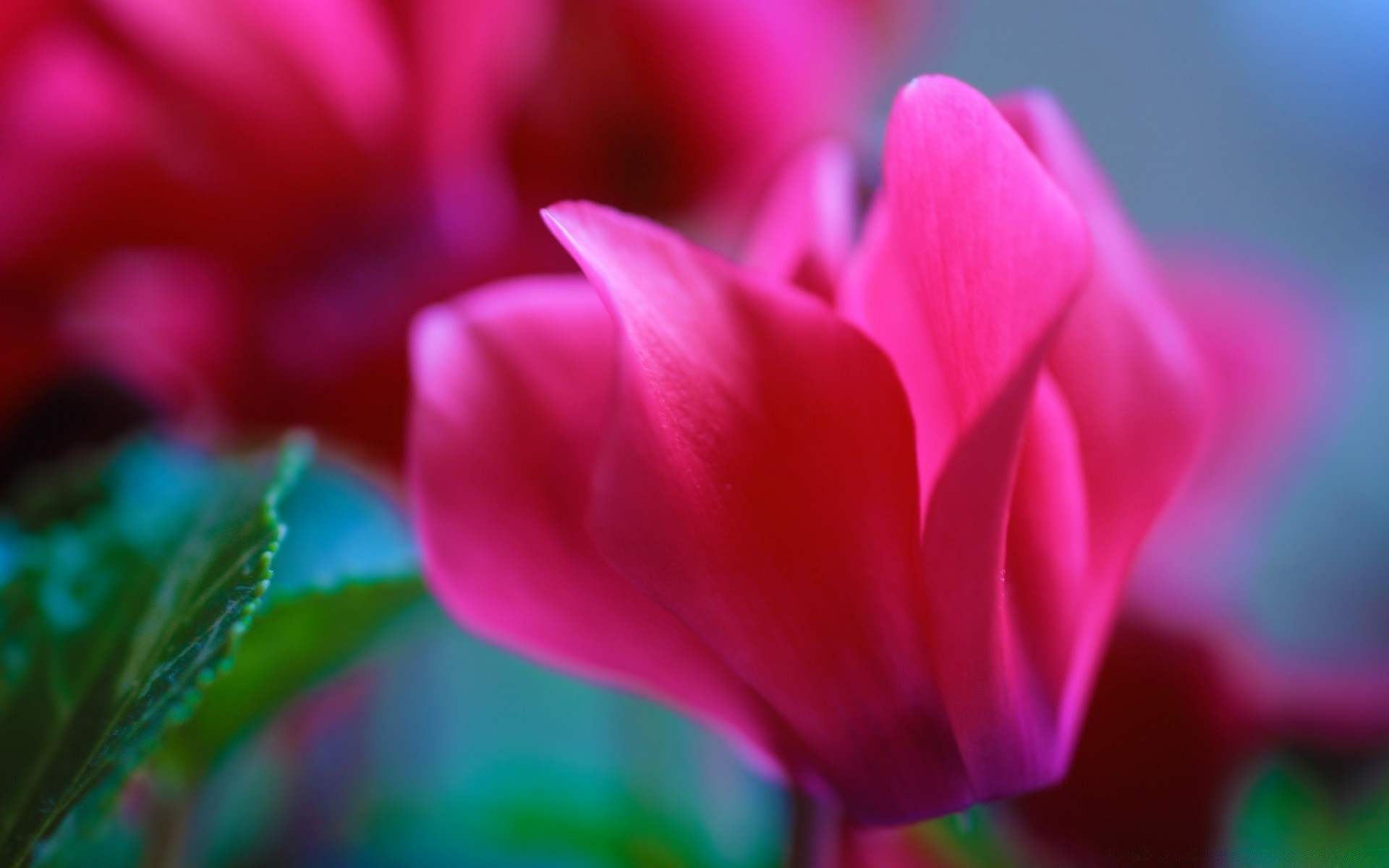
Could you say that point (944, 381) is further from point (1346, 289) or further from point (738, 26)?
point (1346, 289)

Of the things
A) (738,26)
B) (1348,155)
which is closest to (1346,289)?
(1348,155)

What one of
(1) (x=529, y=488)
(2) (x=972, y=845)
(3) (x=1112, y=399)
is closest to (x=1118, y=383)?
(3) (x=1112, y=399)

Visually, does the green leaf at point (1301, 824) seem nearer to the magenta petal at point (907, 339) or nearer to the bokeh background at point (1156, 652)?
the bokeh background at point (1156, 652)

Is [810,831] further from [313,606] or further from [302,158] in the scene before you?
[302,158]

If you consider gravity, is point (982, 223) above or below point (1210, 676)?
above

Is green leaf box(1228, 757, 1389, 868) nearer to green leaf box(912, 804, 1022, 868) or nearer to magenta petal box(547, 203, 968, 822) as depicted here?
green leaf box(912, 804, 1022, 868)

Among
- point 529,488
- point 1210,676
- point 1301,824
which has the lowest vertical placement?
point 1301,824
